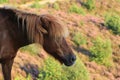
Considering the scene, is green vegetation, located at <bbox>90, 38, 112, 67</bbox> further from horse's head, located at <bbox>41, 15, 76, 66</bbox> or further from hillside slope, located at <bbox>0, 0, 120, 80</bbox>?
horse's head, located at <bbox>41, 15, 76, 66</bbox>

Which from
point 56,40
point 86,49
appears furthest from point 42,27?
point 86,49

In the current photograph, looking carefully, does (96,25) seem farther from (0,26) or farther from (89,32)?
(0,26)

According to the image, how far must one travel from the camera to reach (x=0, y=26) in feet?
23.6

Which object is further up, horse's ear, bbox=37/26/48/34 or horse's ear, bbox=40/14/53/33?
horse's ear, bbox=40/14/53/33

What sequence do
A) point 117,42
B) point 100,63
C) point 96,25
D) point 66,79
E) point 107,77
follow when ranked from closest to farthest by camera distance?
point 66,79 → point 107,77 → point 100,63 → point 117,42 → point 96,25

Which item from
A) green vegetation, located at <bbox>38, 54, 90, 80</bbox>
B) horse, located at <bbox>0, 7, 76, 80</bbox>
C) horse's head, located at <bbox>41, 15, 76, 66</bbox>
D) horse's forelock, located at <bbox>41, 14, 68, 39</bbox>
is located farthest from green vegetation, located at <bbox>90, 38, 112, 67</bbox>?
horse's forelock, located at <bbox>41, 14, 68, 39</bbox>

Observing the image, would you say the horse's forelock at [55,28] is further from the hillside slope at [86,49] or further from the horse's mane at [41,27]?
the hillside slope at [86,49]

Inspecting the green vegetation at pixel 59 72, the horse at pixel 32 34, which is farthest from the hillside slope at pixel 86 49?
the horse at pixel 32 34

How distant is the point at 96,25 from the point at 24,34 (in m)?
16.1

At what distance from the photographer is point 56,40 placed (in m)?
6.88

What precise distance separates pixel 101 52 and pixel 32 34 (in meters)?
11.9

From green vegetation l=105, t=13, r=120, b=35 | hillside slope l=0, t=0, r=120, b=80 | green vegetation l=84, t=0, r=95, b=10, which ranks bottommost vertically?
green vegetation l=84, t=0, r=95, b=10

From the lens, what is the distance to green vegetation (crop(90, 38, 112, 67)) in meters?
18.5

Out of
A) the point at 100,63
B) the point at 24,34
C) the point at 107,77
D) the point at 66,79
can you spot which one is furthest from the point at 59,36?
the point at 100,63
